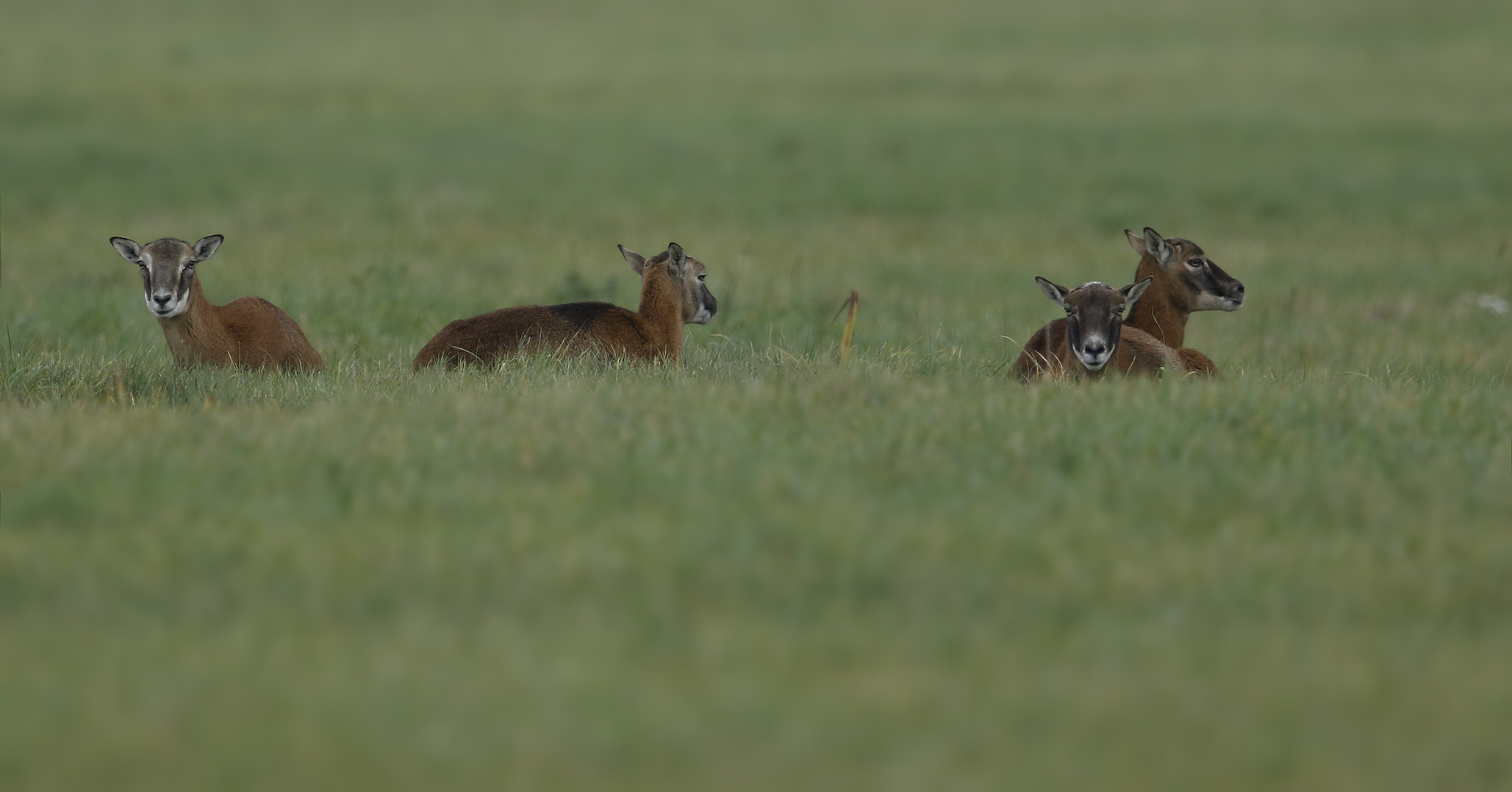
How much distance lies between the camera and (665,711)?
4.91m

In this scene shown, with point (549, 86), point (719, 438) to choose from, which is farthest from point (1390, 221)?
point (549, 86)

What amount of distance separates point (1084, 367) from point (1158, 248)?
7.48 ft

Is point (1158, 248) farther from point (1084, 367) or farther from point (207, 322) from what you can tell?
point (207, 322)

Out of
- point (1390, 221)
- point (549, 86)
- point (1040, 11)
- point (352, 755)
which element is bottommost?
point (352, 755)

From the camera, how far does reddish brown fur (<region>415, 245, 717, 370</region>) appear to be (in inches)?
466

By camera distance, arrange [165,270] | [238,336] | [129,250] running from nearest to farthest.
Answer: [165,270] → [129,250] → [238,336]

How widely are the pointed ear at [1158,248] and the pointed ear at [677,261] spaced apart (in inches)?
137

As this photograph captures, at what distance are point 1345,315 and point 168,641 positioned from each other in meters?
13.8

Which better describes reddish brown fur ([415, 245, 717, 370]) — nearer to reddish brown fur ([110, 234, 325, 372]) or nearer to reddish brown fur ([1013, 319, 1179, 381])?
reddish brown fur ([110, 234, 325, 372])

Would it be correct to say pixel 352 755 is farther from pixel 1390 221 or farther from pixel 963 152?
pixel 963 152

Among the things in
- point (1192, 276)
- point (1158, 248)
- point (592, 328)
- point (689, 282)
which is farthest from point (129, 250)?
point (1192, 276)

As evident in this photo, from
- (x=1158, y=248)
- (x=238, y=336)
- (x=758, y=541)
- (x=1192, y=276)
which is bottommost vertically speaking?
(x=758, y=541)

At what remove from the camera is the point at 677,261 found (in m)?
12.9

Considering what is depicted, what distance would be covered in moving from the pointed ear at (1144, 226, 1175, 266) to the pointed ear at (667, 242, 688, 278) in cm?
349
